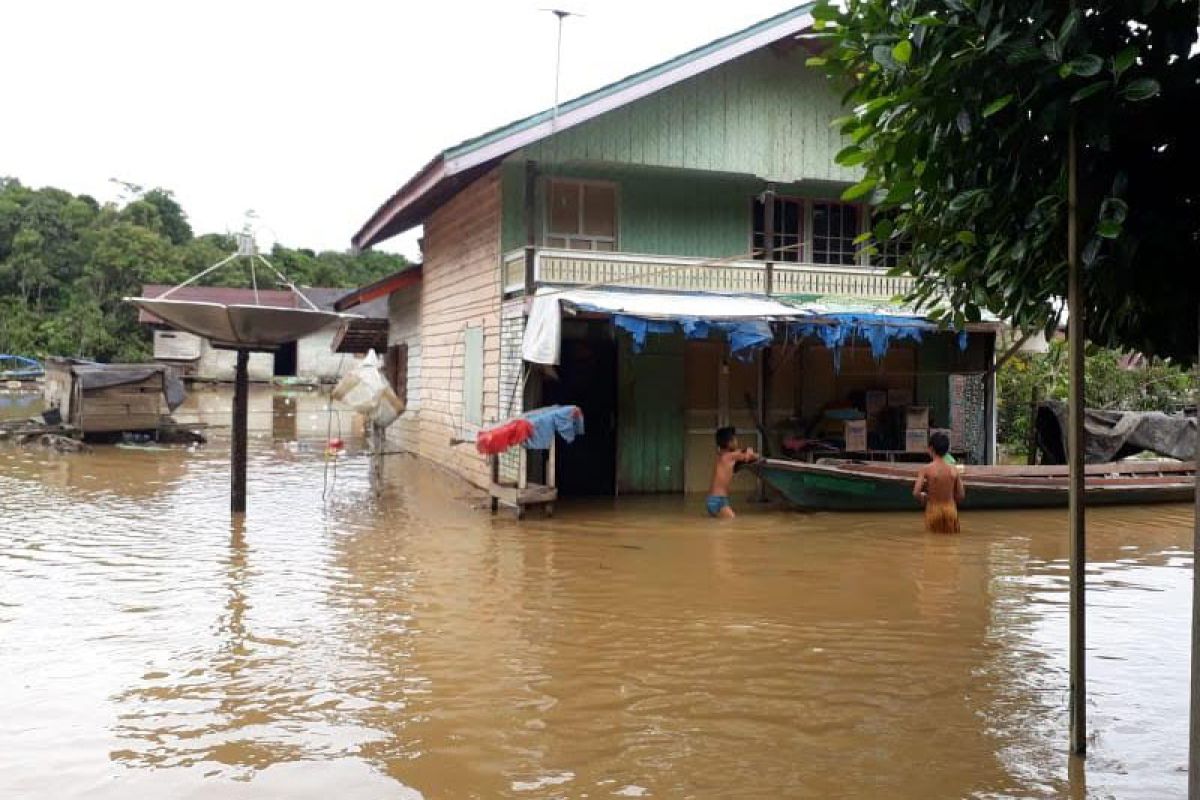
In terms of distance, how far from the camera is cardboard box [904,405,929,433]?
53.1 ft

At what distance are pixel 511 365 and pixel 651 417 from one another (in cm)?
267

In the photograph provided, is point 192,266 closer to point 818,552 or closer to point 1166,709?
point 818,552

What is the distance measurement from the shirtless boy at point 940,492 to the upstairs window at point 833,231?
5.40 m

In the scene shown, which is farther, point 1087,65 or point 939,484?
point 939,484

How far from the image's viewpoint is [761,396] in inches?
608

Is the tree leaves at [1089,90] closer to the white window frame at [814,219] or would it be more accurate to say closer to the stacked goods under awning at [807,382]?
the stacked goods under awning at [807,382]

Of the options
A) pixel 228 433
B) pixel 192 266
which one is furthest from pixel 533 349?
pixel 192 266

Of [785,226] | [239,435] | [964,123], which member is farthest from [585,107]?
[964,123]

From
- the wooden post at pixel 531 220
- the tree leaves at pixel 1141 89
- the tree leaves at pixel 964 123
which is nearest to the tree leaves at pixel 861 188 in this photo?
the tree leaves at pixel 964 123

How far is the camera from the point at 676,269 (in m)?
14.5

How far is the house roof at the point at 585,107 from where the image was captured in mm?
13211

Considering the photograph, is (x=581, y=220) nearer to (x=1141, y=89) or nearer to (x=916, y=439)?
(x=916, y=439)

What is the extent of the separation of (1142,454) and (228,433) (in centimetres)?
2007

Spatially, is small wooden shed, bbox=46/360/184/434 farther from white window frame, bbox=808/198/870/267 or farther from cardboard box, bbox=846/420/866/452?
cardboard box, bbox=846/420/866/452
